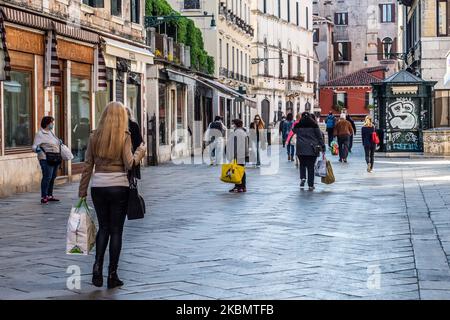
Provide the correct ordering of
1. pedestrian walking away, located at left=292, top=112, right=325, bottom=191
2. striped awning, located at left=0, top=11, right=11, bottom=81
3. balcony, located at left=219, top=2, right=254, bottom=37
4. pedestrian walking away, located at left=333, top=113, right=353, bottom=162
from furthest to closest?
balcony, located at left=219, top=2, right=254, bottom=37 → pedestrian walking away, located at left=333, top=113, right=353, bottom=162 → pedestrian walking away, located at left=292, top=112, right=325, bottom=191 → striped awning, located at left=0, top=11, right=11, bottom=81

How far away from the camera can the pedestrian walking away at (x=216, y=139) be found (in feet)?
103

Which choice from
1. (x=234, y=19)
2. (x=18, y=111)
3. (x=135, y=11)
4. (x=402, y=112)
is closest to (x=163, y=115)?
(x=135, y=11)

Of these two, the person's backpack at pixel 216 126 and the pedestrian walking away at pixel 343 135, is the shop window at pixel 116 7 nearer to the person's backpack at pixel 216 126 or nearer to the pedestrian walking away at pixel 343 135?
the person's backpack at pixel 216 126

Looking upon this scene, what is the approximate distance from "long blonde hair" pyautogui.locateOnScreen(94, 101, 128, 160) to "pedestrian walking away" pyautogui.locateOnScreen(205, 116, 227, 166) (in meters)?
22.5

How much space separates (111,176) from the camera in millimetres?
8789

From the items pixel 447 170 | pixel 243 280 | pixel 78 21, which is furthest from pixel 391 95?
pixel 243 280

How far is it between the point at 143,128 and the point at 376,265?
22.7m

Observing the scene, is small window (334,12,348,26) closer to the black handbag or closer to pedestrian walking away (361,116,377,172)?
pedestrian walking away (361,116,377,172)

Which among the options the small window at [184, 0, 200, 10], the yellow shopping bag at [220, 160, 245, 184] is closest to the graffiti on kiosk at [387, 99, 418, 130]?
the yellow shopping bag at [220, 160, 245, 184]

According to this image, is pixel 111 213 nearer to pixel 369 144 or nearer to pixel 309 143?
pixel 309 143

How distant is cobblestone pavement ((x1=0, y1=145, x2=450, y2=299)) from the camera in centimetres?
852

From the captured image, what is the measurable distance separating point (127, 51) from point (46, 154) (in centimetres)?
1166

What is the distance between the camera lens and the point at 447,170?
26.5 m
